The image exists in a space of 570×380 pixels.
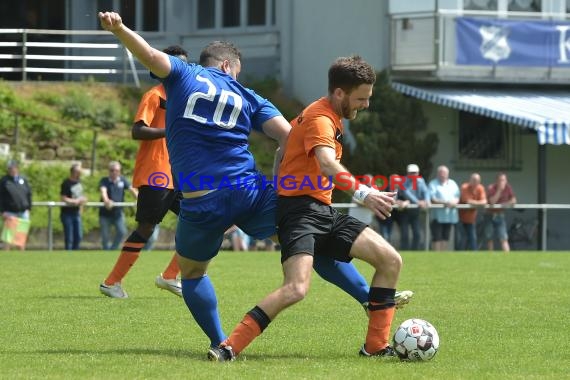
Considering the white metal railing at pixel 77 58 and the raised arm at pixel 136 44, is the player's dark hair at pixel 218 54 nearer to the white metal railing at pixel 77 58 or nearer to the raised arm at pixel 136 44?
the raised arm at pixel 136 44

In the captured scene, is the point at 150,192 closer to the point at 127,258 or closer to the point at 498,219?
the point at 127,258

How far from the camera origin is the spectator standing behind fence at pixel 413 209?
78.4ft

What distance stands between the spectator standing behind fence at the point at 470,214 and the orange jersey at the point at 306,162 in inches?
649

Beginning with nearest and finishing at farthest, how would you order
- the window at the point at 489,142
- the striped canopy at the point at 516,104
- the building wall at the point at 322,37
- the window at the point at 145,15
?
the striped canopy at the point at 516,104 < the building wall at the point at 322,37 < the window at the point at 489,142 < the window at the point at 145,15

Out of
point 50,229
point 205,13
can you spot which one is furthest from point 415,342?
point 205,13

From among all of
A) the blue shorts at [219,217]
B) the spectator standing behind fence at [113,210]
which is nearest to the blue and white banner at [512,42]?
the spectator standing behind fence at [113,210]

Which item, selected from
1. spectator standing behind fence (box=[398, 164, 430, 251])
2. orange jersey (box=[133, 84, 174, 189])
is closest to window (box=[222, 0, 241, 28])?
spectator standing behind fence (box=[398, 164, 430, 251])

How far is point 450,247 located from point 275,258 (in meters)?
5.77

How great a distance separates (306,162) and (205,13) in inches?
1040

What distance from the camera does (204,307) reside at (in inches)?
316

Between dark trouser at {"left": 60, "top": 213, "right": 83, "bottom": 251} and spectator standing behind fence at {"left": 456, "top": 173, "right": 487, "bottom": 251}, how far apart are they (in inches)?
289

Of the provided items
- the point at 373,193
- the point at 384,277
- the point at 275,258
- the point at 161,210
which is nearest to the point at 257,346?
the point at 384,277

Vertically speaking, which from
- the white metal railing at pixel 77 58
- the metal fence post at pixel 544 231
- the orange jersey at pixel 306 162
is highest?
the white metal railing at pixel 77 58

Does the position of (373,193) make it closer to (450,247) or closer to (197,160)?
(197,160)
